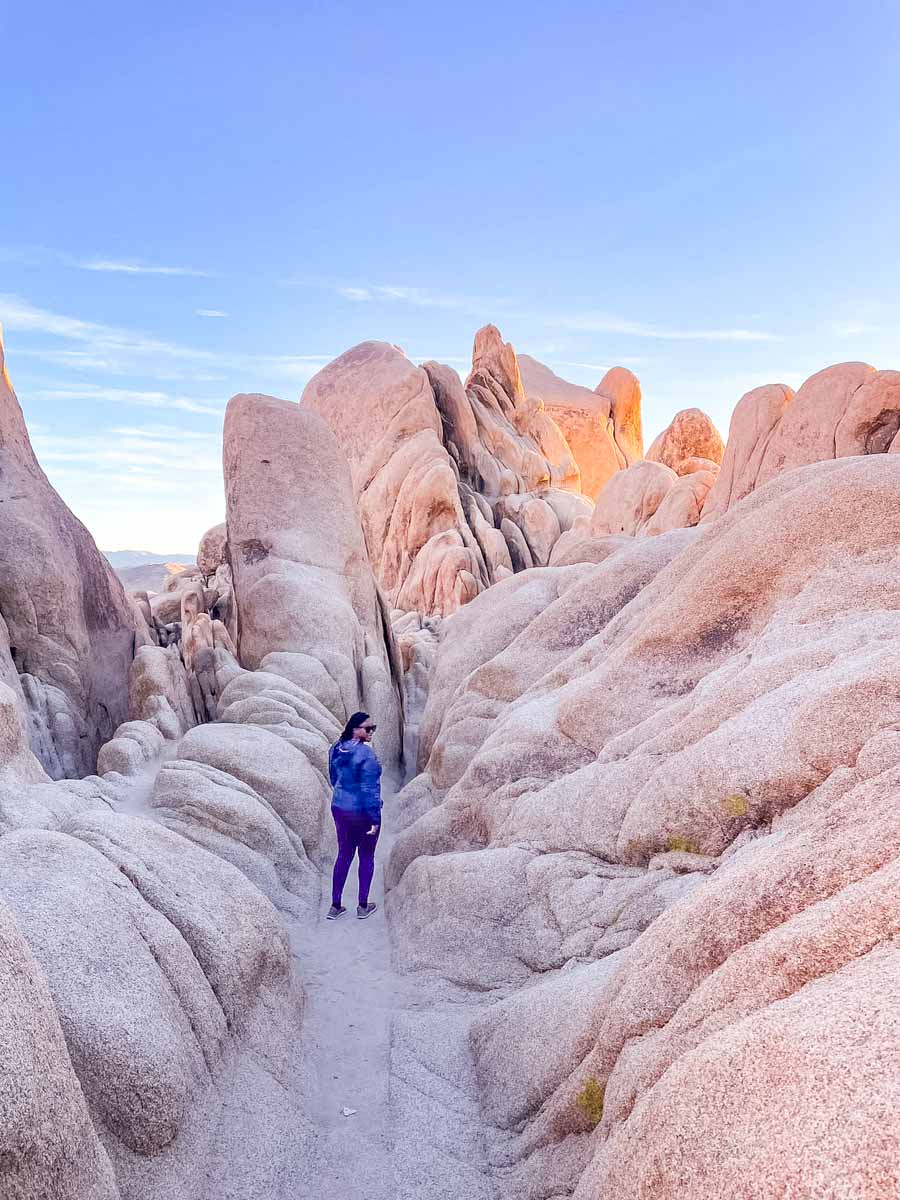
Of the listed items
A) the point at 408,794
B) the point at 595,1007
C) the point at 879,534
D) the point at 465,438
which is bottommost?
the point at 408,794

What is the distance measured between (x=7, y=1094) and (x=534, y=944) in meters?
5.10

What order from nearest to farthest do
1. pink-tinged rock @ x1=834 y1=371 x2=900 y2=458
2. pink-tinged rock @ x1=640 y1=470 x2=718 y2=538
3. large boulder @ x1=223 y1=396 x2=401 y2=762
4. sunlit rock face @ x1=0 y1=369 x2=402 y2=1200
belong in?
sunlit rock face @ x1=0 y1=369 x2=402 y2=1200, large boulder @ x1=223 y1=396 x2=401 y2=762, pink-tinged rock @ x1=834 y1=371 x2=900 y2=458, pink-tinged rock @ x1=640 y1=470 x2=718 y2=538

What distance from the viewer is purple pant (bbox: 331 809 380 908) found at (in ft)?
33.8

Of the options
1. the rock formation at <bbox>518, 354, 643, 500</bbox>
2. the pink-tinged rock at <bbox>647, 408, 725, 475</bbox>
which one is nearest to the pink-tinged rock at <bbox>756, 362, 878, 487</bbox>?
the pink-tinged rock at <bbox>647, 408, 725, 475</bbox>

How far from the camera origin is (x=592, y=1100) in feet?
17.4

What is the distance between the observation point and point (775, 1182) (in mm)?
3076

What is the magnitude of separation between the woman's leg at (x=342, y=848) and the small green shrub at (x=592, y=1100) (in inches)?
208

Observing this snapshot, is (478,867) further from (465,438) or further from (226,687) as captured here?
(465,438)

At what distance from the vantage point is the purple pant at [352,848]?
33.8ft

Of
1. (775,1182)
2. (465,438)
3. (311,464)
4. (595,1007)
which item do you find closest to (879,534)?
(595,1007)

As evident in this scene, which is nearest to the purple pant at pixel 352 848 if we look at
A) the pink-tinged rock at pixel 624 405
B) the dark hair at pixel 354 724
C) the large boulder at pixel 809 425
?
the dark hair at pixel 354 724

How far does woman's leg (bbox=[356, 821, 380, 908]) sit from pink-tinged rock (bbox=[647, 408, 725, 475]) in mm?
40923

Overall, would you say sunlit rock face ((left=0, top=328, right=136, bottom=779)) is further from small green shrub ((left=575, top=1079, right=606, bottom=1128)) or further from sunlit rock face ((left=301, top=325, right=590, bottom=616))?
sunlit rock face ((left=301, top=325, right=590, bottom=616))

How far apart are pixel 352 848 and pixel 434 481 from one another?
32.4m
